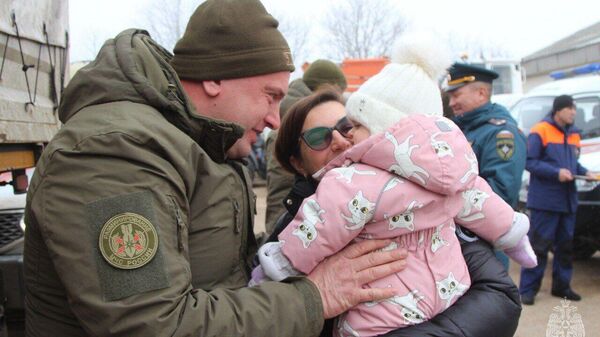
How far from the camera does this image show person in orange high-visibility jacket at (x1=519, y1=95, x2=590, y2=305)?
596cm

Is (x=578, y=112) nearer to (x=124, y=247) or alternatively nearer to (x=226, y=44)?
(x=226, y=44)

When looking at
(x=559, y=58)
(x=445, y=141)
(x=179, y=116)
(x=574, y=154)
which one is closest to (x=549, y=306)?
(x=574, y=154)

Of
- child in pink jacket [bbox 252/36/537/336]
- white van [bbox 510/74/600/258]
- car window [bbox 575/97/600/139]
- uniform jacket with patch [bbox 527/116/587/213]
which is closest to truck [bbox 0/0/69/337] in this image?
child in pink jacket [bbox 252/36/537/336]

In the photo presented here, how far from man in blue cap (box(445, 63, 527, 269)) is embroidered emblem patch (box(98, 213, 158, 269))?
129 inches

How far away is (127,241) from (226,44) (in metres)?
0.79

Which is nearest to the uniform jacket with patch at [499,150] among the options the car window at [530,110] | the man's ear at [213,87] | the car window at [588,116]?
the man's ear at [213,87]

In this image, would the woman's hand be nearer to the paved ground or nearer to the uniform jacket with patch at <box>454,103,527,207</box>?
the uniform jacket with patch at <box>454,103,527,207</box>

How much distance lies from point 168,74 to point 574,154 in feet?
18.3

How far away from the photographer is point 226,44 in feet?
5.89

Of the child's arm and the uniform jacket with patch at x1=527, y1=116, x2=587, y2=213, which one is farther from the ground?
the child's arm

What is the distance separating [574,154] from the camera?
6.08 metres

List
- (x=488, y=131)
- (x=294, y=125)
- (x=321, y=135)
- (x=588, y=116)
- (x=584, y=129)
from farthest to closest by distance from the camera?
(x=588, y=116) < (x=584, y=129) < (x=488, y=131) < (x=294, y=125) < (x=321, y=135)

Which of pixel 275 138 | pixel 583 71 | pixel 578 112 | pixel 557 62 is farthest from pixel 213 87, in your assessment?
pixel 557 62

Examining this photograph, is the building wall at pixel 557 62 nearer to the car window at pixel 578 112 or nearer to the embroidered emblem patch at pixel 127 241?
the car window at pixel 578 112
